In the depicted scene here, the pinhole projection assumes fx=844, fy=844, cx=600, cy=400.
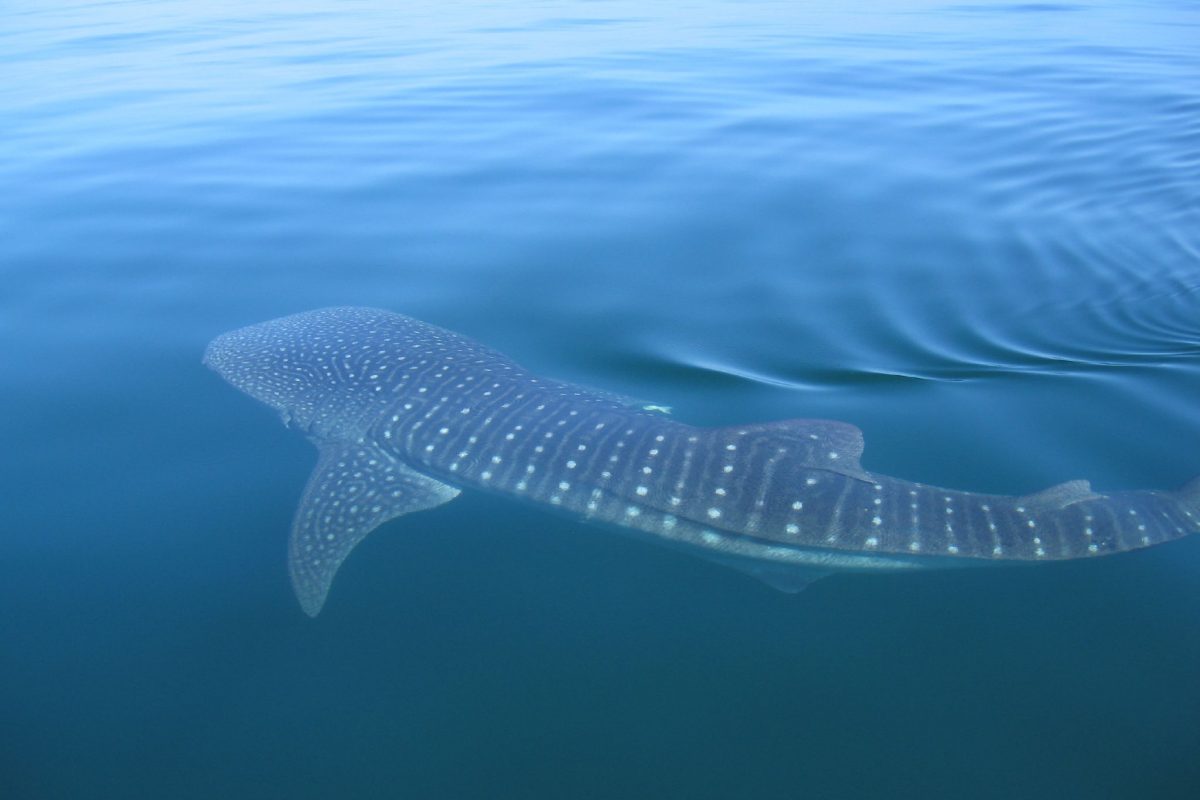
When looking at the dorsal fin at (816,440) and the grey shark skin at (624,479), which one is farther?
the dorsal fin at (816,440)

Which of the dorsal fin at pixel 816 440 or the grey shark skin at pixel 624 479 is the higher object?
the dorsal fin at pixel 816 440

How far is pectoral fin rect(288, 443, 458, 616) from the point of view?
4399 millimetres

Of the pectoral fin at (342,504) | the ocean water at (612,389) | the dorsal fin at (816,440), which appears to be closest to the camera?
the ocean water at (612,389)

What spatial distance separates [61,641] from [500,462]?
2336 mm

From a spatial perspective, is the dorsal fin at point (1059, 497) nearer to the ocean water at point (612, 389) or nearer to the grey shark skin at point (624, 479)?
the grey shark skin at point (624, 479)

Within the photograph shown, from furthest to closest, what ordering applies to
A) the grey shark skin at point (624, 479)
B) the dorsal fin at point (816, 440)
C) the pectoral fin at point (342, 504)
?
the dorsal fin at point (816, 440)
the pectoral fin at point (342, 504)
the grey shark skin at point (624, 479)

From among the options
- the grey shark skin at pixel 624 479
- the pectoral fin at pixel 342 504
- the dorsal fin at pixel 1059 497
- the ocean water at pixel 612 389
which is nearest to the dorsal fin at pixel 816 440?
the grey shark skin at pixel 624 479

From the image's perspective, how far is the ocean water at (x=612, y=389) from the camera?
3.52 metres

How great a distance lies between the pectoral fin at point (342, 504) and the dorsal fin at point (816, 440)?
1823mm

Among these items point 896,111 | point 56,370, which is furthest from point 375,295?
point 896,111

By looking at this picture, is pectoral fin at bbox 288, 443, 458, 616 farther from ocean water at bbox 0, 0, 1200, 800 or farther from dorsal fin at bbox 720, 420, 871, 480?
dorsal fin at bbox 720, 420, 871, 480

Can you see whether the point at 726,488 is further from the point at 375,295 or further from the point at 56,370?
the point at 56,370

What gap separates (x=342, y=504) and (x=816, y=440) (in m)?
2.77

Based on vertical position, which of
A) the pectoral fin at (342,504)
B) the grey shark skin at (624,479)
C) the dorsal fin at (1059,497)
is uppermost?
the dorsal fin at (1059,497)
